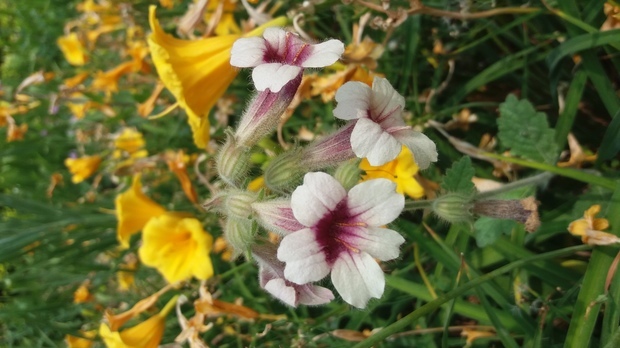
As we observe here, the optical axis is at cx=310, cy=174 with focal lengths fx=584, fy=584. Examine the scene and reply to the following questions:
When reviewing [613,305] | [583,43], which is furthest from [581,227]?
[583,43]

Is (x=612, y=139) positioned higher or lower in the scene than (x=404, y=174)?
higher

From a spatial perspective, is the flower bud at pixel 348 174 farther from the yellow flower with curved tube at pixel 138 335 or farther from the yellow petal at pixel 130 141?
the yellow petal at pixel 130 141

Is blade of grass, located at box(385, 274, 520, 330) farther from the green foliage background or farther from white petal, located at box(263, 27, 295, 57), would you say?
white petal, located at box(263, 27, 295, 57)

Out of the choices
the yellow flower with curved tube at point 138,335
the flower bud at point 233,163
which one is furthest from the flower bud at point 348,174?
the yellow flower with curved tube at point 138,335

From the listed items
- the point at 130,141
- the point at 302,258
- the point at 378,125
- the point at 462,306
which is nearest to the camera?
the point at 302,258

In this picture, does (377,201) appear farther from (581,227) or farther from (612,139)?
(612,139)

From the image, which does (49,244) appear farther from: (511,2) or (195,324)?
(511,2)

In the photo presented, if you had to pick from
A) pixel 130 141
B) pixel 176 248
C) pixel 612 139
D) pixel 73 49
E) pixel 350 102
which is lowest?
pixel 130 141
